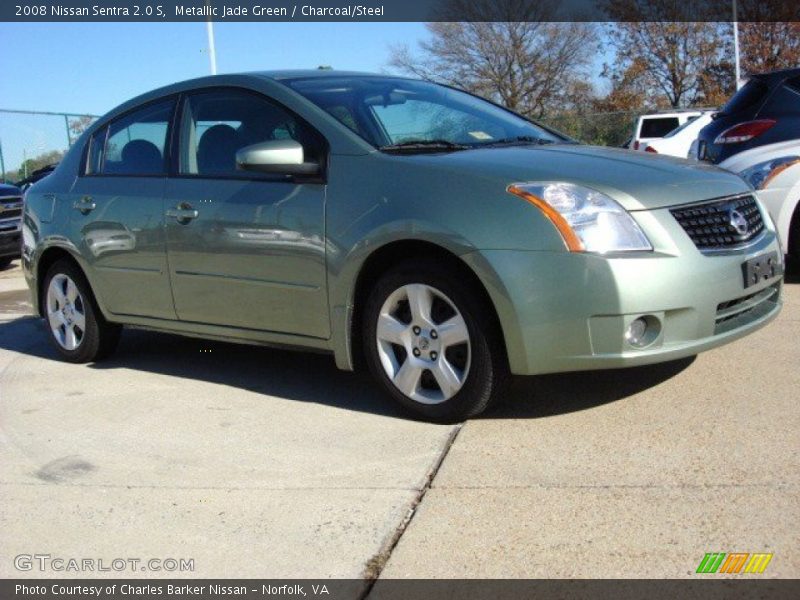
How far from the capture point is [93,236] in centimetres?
551

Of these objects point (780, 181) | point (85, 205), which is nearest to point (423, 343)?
point (85, 205)

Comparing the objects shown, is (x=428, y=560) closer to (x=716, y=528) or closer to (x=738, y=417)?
(x=716, y=528)

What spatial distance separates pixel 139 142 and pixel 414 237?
230 centimetres

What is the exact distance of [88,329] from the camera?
5789 mm

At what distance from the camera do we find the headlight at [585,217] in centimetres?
367

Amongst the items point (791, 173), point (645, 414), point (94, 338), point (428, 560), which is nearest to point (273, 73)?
point (94, 338)

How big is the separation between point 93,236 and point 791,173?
4600 mm

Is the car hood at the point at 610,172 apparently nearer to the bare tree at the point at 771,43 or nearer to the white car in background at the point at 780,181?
the white car in background at the point at 780,181

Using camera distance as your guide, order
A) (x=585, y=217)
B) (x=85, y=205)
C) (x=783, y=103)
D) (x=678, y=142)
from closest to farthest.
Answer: (x=585, y=217) → (x=85, y=205) → (x=783, y=103) → (x=678, y=142)

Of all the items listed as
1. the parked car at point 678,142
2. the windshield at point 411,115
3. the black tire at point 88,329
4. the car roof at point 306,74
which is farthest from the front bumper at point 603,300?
the parked car at point 678,142

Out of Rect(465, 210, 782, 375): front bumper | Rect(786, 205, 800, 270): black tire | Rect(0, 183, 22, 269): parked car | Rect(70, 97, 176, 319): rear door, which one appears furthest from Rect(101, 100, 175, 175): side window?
Rect(0, 183, 22, 269): parked car

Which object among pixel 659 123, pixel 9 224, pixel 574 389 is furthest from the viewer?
pixel 659 123

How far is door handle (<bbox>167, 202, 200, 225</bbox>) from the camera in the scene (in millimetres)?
4859

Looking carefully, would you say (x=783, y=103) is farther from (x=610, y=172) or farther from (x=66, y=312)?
(x=66, y=312)
